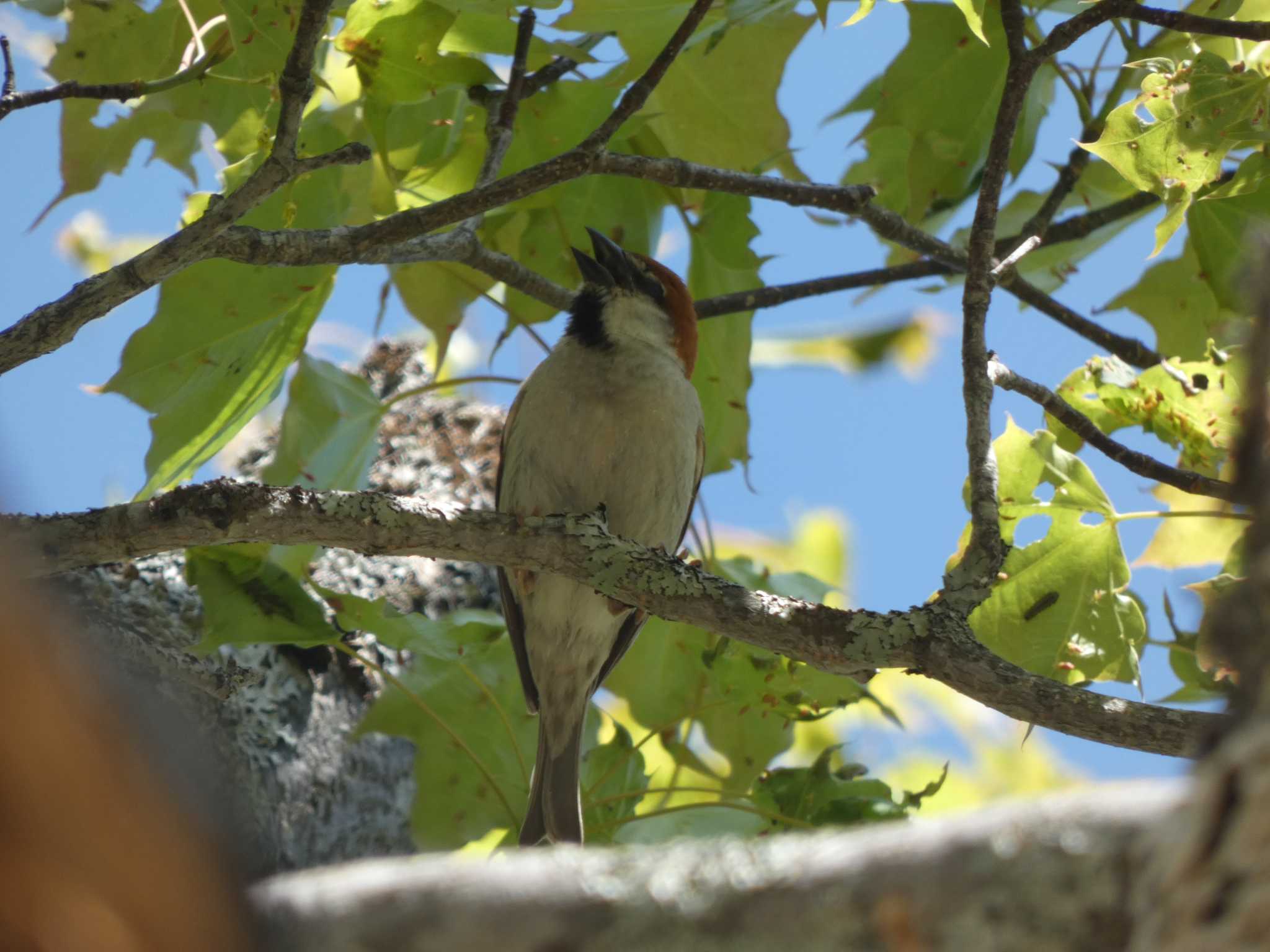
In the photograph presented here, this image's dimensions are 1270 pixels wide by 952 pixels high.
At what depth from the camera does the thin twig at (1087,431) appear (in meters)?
2.72

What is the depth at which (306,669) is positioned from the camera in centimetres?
384

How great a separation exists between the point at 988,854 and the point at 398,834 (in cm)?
321

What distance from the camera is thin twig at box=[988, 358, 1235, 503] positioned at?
2.72 meters

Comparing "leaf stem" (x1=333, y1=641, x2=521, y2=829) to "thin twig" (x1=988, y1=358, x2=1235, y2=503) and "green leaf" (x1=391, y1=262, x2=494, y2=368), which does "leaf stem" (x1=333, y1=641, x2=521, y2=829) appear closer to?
"green leaf" (x1=391, y1=262, x2=494, y2=368)

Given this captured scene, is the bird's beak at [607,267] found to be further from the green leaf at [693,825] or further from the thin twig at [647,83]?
the green leaf at [693,825]

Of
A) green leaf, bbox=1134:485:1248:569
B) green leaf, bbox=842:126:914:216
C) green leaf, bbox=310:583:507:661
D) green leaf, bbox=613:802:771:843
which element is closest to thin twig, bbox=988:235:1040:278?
green leaf, bbox=1134:485:1248:569

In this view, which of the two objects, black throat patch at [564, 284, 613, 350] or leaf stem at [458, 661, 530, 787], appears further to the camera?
black throat patch at [564, 284, 613, 350]

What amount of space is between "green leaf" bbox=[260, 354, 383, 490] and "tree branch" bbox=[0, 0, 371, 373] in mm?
1121

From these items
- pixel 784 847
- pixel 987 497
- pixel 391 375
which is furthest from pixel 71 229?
pixel 784 847

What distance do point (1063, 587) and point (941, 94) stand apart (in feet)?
4.98

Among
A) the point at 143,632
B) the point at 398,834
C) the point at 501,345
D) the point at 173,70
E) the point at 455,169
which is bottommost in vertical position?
the point at 398,834

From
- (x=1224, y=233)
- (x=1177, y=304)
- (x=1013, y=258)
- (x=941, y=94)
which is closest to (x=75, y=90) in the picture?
(x=1013, y=258)

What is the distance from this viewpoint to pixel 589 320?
14.6ft

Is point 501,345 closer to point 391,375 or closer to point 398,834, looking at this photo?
point 398,834
